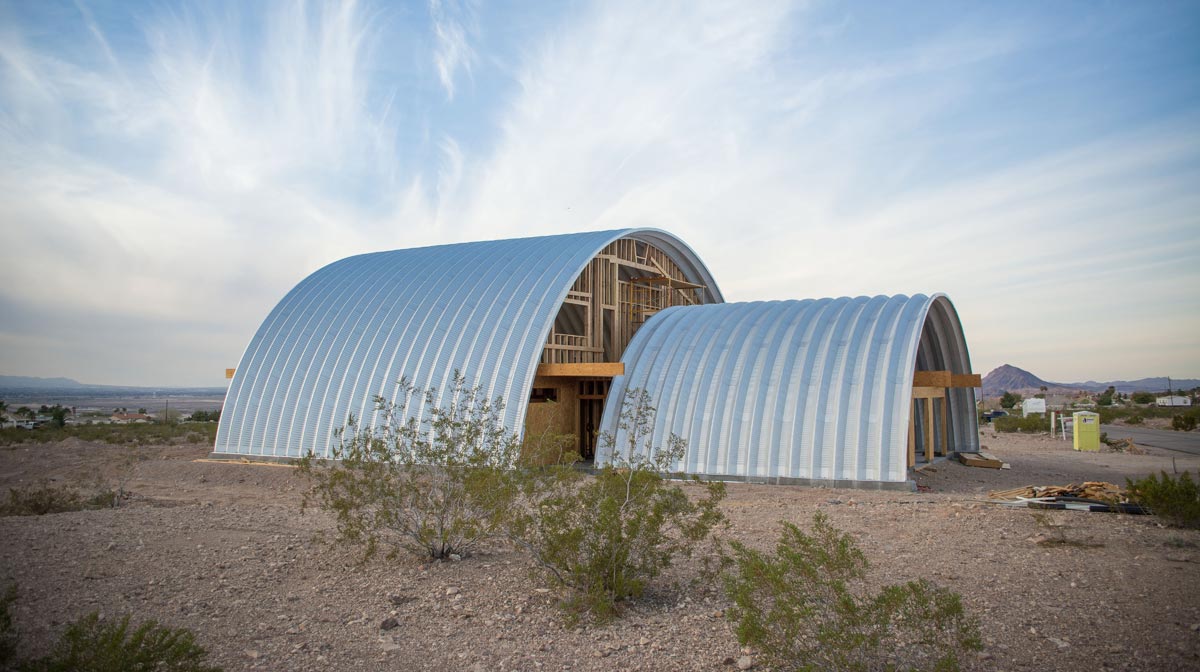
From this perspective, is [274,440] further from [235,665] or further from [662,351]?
[235,665]

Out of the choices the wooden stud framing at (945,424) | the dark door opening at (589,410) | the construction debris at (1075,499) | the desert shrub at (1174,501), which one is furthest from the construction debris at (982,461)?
the dark door opening at (589,410)

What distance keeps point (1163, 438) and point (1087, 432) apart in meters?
11.4

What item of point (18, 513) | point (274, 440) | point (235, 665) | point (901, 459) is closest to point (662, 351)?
point (901, 459)

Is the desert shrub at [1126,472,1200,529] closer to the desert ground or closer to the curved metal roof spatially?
the desert ground

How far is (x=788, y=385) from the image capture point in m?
20.6

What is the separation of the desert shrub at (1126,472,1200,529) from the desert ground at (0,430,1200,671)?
0.30m

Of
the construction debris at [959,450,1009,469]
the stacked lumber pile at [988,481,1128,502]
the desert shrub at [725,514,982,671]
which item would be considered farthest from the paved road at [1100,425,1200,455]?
the desert shrub at [725,514,982,671]

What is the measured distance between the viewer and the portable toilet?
1288 inches

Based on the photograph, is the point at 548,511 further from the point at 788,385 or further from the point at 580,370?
the point at 580,370

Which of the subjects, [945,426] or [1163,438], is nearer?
[945,426]

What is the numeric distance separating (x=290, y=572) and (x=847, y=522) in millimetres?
9339

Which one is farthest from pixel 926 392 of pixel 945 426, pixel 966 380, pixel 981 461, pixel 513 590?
pixel 513 590

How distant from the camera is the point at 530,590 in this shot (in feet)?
32.9

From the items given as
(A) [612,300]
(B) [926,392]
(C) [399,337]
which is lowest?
(B) [926,392]
